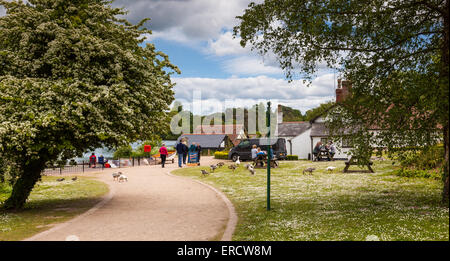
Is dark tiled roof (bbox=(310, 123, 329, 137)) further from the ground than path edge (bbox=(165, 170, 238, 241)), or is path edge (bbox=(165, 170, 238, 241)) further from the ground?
dark tiled roof (bbox=(310, 123, 329, 137))

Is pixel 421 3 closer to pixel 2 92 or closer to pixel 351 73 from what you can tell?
pixel 351 73

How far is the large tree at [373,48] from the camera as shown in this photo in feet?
28.8

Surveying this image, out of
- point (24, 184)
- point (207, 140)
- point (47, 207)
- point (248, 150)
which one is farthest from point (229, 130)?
point (24, 184)

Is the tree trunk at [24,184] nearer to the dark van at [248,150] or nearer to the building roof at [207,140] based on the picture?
the dark van at [248,150]

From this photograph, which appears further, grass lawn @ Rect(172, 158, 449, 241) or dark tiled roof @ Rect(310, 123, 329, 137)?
dark tiled roof @ Rect(310, 123, 329, 137)

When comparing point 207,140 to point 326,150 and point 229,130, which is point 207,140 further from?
point 326,150

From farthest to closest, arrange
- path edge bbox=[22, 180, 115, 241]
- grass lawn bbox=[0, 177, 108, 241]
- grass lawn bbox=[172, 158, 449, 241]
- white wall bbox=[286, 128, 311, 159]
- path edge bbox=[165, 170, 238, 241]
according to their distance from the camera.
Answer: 1. white wall bbox=[286, 128, 311, 159]
2. grass lawn bbox=[0, 177, 108, 241]
3. path edge bbox=[22, 180, 115, 241]
4. path edge bbox=[165, 170, 238, 241]
5. grass lawn bbox=[172, 158, 449, 241]

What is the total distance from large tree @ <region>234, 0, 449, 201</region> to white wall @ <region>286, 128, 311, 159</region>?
31281 mm

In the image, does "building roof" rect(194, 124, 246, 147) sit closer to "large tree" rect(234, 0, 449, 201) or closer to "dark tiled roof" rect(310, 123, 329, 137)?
"dark tiled roof" rect(310, 123, 329, 137)

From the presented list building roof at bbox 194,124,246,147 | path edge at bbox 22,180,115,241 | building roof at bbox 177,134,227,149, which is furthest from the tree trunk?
building roof at bbox 194,124,246,147

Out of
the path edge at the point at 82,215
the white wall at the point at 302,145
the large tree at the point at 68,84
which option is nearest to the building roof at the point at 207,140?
the white wall at the point at 302,145

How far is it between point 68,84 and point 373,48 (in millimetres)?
8691

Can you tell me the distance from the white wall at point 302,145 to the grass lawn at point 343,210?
24.5m

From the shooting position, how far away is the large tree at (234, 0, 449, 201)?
8789 mm
